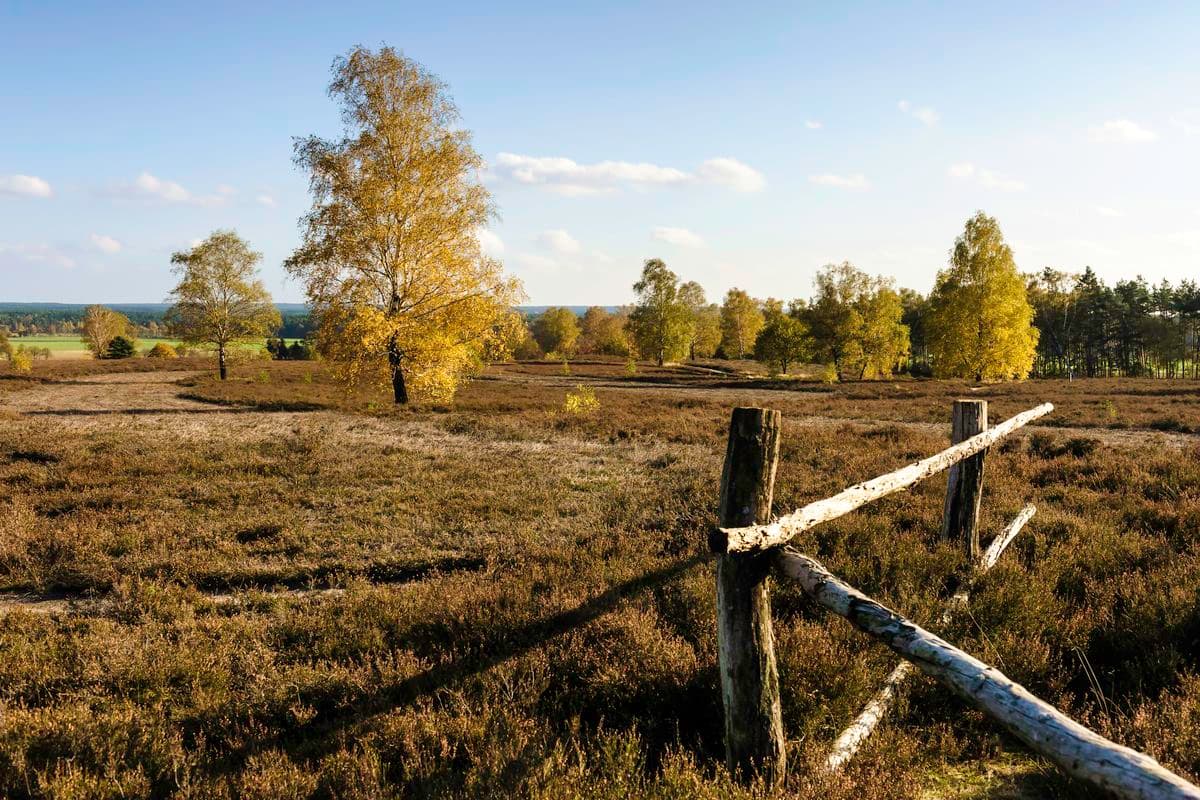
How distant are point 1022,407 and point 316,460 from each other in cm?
2368

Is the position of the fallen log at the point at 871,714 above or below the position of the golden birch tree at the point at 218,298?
below

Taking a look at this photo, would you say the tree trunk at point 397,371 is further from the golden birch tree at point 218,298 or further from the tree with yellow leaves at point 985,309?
the tree with yellow leaves at point 985,309

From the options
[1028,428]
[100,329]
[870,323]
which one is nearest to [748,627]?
[1028,428]

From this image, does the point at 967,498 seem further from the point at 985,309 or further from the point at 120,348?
the point at 120,348

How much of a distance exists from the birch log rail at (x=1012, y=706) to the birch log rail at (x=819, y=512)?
0.22m

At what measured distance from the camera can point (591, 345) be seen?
104m

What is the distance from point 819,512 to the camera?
3.64m

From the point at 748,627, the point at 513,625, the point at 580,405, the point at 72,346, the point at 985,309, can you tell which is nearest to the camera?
the point at 748,627

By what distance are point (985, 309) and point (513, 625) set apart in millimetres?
38208

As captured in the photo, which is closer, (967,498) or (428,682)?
(428,682)

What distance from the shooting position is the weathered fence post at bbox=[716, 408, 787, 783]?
3213mm

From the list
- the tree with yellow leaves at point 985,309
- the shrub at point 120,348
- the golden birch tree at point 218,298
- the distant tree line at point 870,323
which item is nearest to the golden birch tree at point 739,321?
the distant tree line at point 870,323

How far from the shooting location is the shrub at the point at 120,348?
69625 millimetres

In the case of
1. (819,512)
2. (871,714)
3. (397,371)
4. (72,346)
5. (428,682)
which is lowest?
(428,682)
